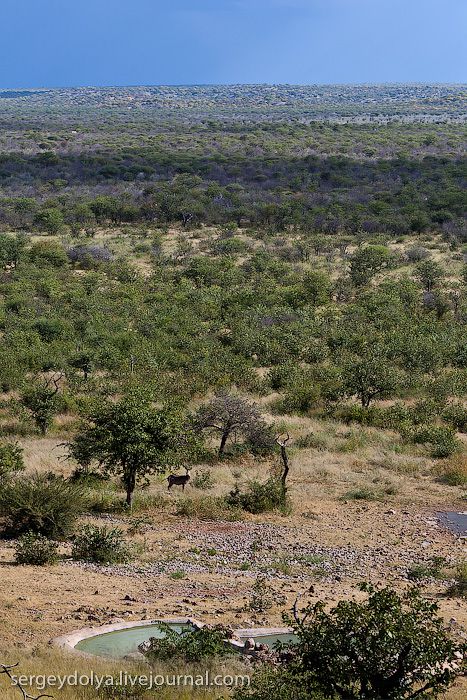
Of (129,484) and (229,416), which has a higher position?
(229,416)

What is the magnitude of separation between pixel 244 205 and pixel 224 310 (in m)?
20.4

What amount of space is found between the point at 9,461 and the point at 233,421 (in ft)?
16.0

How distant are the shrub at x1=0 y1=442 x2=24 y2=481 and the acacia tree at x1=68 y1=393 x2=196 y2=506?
3.29 feet

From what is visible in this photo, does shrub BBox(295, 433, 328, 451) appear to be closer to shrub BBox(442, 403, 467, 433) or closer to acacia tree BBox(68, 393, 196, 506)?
shrub BBox(442, 403, 467, 433)

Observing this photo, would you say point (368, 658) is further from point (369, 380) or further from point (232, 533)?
point (369, 380)

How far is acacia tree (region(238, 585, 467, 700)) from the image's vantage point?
18.2ft

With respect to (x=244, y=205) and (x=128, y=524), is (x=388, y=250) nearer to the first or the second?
(x=244, y=205)

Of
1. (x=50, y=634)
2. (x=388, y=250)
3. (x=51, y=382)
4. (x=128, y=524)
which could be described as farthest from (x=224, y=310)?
(x=50, y=634)

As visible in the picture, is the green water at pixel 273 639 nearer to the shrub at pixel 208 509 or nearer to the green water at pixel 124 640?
the green water at pixel 124 640

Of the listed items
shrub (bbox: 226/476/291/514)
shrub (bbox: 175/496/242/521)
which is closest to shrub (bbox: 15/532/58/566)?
shrub (bbox: 175/496/242/521)

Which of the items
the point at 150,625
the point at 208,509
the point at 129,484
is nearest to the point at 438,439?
the point at 208,509

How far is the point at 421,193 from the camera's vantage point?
A: 48531 mm

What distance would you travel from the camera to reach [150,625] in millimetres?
8023

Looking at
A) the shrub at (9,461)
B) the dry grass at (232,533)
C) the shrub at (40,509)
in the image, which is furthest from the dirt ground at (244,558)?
the shrub at (9,461)
